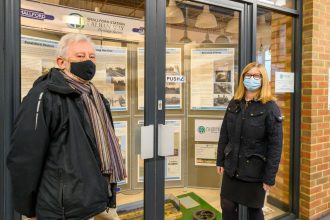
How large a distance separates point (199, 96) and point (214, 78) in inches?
9.9

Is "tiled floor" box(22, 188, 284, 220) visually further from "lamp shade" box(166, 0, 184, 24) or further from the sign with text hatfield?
"lamp shade" box(166, 0, 184, 24)

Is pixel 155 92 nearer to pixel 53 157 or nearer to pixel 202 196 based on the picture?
pixel 53 157

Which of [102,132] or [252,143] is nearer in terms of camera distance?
[102,132]

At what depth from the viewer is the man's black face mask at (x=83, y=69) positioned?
1552 millimetres

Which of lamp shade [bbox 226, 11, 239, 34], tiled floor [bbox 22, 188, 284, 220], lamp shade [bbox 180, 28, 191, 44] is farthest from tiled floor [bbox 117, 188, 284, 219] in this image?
lamp shade [bbox 226, 11, 239, 34]

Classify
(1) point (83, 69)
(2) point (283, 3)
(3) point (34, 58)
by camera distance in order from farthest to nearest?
(2) point (283, 3) < (3) point (34, 58) < (1) point (83, 69)

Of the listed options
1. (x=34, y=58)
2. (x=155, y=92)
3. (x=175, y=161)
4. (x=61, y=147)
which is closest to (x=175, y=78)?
(x=155, y=92)

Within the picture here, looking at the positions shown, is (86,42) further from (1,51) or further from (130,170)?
(130,170)

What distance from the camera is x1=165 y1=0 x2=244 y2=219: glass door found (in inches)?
112

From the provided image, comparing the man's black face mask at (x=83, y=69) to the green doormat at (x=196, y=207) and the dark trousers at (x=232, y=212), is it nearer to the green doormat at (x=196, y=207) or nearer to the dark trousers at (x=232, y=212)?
the dark trousers at (x=232, y=212)

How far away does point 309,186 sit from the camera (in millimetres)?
3377

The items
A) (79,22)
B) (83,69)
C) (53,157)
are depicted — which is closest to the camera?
(53,157)

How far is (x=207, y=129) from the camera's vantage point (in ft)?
10.2

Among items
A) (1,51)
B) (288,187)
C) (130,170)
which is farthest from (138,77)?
(288,187)
